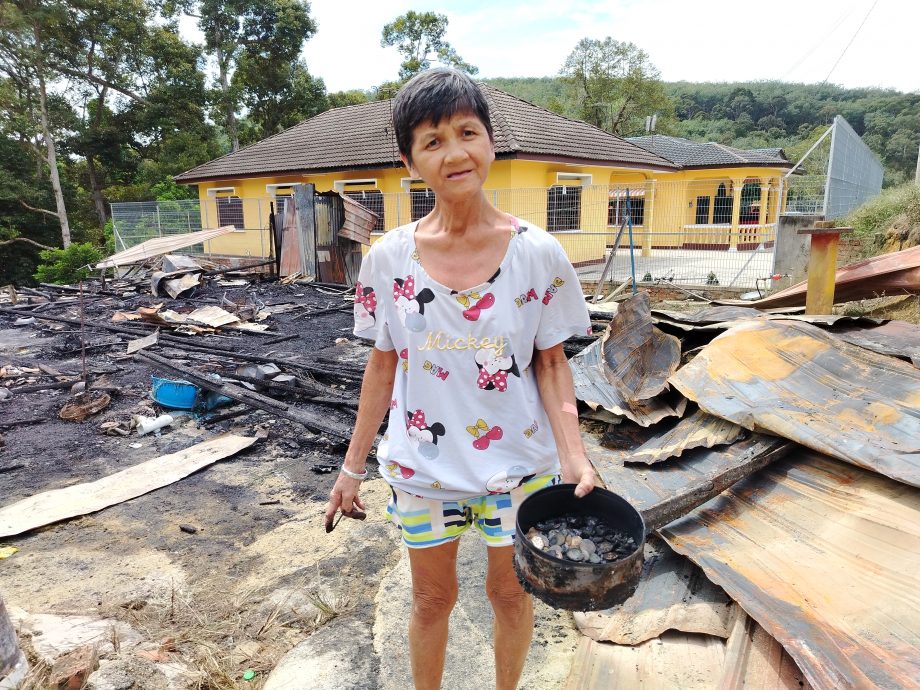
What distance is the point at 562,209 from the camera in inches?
592

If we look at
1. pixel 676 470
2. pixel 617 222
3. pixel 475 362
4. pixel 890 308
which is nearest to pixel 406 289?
pixel 475 362

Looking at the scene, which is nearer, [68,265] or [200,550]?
[200,550]

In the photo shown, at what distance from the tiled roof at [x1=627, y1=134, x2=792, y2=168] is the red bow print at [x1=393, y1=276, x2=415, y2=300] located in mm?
21709

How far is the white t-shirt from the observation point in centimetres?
147

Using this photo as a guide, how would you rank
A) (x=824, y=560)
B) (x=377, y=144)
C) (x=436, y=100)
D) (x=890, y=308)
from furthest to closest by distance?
1. (x=377, y=144)
2. (x=890, y=308)
3. (x=824, y=560)
4. (x=436, y=100)

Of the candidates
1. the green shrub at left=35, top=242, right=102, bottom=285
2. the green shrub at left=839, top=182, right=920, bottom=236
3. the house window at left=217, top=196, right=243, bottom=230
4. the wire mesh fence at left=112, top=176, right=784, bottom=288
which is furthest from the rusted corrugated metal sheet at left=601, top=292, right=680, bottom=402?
the green shrub at left=35, top=242, right=102, bottom=285

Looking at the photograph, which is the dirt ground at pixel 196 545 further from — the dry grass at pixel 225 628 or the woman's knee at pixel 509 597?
the woman's knee at pixel 509 597

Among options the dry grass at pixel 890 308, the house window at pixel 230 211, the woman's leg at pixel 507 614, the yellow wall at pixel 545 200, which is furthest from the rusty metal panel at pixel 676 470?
the house window at pixel 230 211

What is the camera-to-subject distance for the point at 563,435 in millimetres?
1567

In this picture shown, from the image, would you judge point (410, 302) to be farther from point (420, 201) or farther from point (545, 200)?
point (420, 201)

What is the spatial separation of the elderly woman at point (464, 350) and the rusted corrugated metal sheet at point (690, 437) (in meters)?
1.77

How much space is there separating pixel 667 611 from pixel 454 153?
6.34ft

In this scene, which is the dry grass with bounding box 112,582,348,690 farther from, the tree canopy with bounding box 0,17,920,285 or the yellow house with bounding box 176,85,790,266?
the tree canopy with bounding box 0,17,920,285

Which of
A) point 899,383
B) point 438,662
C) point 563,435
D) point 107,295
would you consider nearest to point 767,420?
point 899,383
